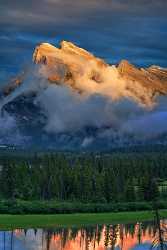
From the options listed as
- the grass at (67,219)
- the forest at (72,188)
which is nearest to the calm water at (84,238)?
the grass at (67,219)

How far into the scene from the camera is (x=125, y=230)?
11150 cm

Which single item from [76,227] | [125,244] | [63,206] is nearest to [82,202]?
[63,206]

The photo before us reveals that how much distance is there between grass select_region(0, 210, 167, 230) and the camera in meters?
119

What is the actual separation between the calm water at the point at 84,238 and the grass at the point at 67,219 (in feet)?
16.9

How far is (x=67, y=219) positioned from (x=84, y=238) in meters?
27.0

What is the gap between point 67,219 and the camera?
12638 centimetres

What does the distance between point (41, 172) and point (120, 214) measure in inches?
1807

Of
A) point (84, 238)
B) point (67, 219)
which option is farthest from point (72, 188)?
point (84, 238)

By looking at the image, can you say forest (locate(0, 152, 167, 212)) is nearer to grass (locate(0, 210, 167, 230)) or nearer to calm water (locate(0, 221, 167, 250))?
grass (locate(0, 210, 167, 230))

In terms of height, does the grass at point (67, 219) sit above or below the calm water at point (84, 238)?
above

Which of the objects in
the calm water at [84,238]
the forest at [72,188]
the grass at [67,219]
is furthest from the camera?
the forest at [72,188]

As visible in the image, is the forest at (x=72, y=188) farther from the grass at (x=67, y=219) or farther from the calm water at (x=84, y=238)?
the calm water at (x=84, y=238)

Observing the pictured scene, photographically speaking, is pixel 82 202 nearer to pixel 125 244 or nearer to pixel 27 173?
pixel 27 173

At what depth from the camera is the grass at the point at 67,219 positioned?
391 feet
